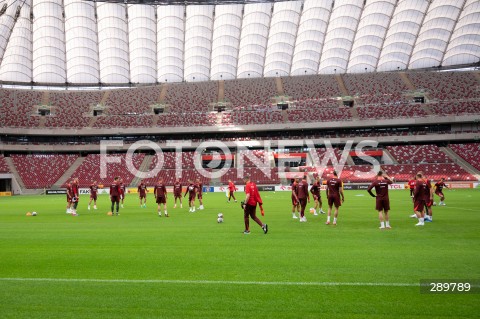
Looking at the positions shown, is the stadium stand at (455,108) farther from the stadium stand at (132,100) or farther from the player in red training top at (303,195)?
the player in red training top at (303,195)

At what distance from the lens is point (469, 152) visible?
2598 inches

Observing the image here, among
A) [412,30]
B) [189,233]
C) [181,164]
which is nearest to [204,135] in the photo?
[181,164]

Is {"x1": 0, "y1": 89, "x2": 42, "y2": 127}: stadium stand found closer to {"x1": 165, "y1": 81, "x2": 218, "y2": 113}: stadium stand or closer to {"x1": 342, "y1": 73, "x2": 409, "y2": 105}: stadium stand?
{"x1": 165, "y1": 81, "x2": 218, "y2": 113}: stadium stand

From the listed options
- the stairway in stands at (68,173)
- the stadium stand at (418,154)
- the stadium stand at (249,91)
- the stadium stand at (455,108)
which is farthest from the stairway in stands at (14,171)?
the stadium stand at (455,108)

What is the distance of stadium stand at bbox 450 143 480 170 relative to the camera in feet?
208

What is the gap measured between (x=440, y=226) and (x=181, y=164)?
58303mm

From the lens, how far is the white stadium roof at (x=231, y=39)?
211 feet

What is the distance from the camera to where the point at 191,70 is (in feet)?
252

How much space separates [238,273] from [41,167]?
69071 millimetres

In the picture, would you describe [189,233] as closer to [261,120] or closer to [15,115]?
[261,120]

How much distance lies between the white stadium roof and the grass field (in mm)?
57481

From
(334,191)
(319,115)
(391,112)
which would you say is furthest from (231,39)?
(334,191)

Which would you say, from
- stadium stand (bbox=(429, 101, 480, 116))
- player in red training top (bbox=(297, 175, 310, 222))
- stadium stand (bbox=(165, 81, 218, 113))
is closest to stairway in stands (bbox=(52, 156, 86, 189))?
stadium stand (bbox=(165, 81, 218, 113))
